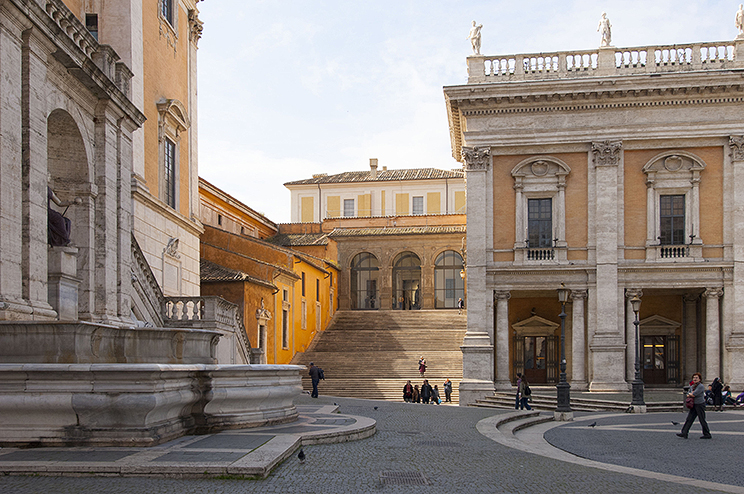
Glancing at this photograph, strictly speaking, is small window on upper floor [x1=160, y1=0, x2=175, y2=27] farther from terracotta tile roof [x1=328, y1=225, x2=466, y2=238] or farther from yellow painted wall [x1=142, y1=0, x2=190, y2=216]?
terracotta tile roof [x1=328, y1=225, x2=466, y2=238]

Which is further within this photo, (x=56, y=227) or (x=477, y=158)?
(x=477, y=158)

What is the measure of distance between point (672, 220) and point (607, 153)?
3711 mm

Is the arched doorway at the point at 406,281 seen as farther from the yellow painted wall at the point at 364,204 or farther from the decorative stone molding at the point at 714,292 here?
the decorative stone molding at the point at 714,292

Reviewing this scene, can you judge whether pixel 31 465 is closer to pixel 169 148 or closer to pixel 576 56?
pixel 169 148

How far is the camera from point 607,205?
29672 millimetres

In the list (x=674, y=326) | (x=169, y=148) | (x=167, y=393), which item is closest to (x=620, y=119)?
(x=674, y=326)

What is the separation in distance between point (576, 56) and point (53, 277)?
24.2 meters

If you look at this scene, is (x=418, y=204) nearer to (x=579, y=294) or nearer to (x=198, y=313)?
(x=579, y=294)

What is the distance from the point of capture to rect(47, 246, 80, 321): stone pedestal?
43.1ft

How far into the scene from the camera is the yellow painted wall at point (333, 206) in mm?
64375

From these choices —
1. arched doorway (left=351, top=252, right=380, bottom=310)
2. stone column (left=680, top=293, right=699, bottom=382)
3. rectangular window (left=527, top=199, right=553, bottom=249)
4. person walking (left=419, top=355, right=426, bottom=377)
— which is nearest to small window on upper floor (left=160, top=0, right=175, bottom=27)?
rectangular window (left=527, top=199, right=553, bottom=249)

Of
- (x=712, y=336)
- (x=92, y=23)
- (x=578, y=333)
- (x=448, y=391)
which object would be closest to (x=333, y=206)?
(x=448, y=391)

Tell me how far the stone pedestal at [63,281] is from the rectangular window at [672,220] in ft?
76.0

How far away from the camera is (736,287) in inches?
1140
